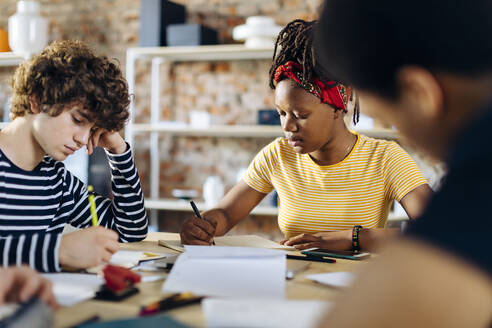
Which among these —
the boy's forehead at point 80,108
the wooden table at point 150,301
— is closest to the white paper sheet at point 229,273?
the wooden table at point 150,301

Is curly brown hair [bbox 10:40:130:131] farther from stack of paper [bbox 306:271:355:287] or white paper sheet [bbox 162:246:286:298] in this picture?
stack of paper [bbox 306:271:355:287]

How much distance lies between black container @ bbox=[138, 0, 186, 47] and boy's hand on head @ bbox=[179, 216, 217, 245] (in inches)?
80.5

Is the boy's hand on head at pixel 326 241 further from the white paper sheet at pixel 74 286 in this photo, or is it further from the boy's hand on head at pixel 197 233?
the white paper sheet at pixel 74 286

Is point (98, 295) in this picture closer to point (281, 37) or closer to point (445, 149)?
point (445, 149)

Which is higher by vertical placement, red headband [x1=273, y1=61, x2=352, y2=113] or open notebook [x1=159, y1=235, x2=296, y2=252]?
red headband [x1=273, y1=61, x2=352, y2=113]

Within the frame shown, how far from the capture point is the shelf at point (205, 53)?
122 inches

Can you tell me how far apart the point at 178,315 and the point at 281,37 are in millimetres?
1270

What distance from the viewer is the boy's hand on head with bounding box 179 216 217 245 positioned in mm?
1434

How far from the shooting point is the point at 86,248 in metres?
0.99

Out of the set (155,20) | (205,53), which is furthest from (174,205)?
(155,20)

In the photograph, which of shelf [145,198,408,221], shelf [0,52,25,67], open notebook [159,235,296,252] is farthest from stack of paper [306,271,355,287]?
shelf [0,52,25,67]

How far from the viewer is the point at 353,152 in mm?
1737

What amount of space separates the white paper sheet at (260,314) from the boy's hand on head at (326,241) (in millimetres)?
697

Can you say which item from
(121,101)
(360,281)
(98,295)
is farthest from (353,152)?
(360,281)
